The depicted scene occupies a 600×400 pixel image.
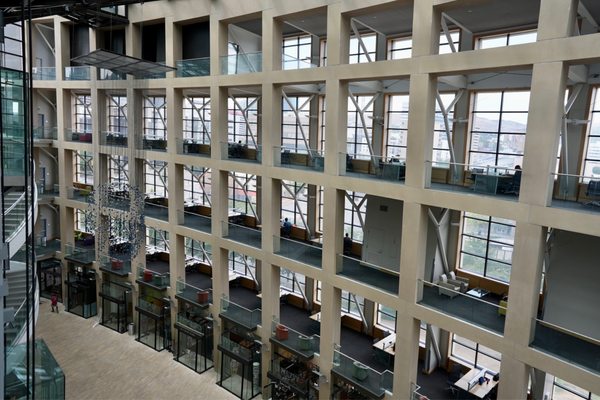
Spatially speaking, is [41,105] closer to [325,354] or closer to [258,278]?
[258,278]

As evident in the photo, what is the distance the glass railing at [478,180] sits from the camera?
1195cm

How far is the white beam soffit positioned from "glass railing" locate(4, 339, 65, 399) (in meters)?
8.69

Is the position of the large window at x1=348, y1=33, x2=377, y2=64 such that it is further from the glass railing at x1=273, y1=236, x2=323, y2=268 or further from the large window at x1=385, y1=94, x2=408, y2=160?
the glass railing at x1=273, y1=236, x2=323, y2=268

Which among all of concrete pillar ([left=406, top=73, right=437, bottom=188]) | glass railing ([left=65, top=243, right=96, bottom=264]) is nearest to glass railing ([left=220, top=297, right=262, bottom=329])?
concrete pillar ([left=406, top=73, right=437, bottom=188])

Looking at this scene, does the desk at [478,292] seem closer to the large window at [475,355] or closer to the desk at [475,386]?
the large window at [475,355]

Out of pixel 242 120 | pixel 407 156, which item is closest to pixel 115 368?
pixel 242 120

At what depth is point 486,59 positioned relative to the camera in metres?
11.2

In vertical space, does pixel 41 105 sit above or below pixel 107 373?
above

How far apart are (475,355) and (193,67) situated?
15.4 metres

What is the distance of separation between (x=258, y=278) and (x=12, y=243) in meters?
13.4

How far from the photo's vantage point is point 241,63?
1750 cm

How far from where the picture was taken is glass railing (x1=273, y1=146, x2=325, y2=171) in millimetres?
16016

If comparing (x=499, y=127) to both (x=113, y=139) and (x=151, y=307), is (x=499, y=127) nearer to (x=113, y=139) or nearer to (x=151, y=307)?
(x=151, y=307)

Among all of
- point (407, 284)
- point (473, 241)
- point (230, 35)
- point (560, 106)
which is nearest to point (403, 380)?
point (407, 284)
